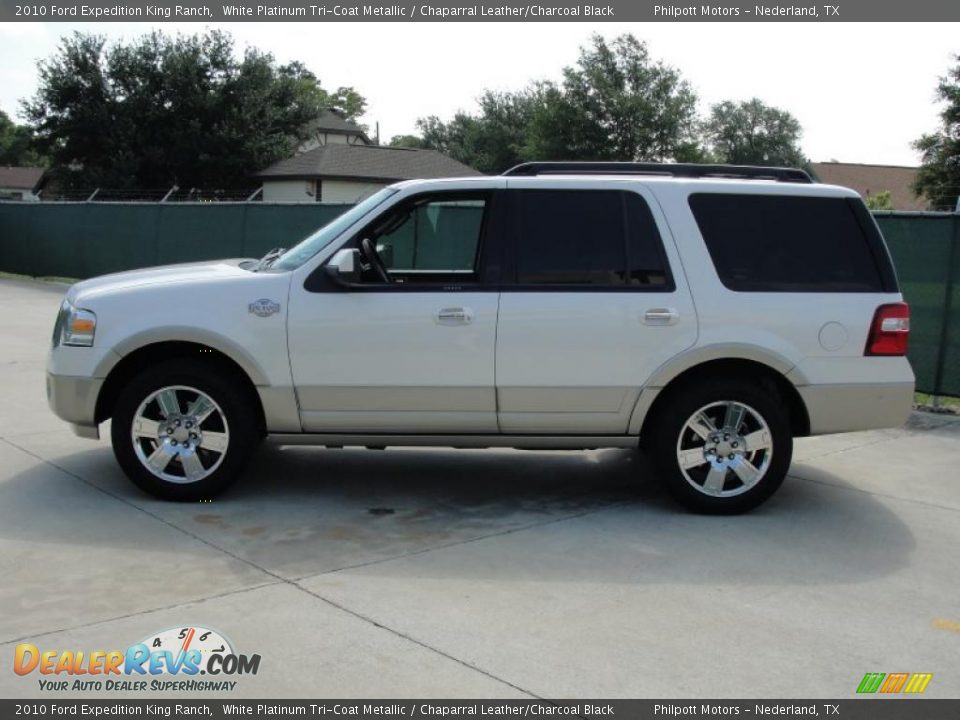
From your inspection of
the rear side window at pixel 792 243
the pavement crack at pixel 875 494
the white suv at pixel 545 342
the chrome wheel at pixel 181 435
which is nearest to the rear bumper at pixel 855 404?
the white suv at pixel 545 342

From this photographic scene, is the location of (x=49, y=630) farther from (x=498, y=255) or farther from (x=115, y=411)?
(x=498, y=255)

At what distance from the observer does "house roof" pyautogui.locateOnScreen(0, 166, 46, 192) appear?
294ft

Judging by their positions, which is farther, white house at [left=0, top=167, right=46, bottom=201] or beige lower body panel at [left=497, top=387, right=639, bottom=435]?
white house at [left=0, top=167, right=46, bottom=201]

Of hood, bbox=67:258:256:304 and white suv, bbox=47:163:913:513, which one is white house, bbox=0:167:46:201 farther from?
white suv, bbox=47:163:913:513

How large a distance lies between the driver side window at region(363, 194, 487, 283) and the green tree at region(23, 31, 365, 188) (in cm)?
4026

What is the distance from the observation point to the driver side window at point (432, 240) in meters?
6.24

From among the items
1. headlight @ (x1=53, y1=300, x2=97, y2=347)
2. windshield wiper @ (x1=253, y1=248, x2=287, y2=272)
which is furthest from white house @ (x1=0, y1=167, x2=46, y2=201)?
headlight @ (x1=53, y1=300, x2=97, y2=347)

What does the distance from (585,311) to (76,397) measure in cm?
300

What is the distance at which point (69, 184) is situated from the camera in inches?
1972

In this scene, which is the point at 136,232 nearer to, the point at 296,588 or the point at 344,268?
the point at 344,268

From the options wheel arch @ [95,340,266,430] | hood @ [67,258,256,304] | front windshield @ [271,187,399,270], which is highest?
front windshield @ [271,187,399,270]

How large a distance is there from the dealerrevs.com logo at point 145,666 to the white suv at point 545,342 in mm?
2036

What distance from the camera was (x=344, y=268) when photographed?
580cm

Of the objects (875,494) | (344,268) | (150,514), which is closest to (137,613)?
(150,514)
